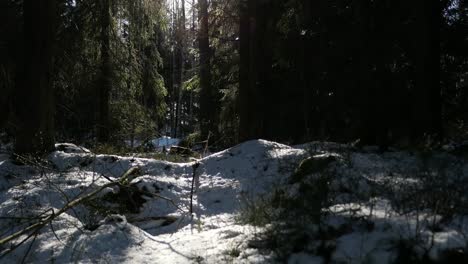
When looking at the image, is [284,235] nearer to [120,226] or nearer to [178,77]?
[120,226]

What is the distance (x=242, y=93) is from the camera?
35.3 ft

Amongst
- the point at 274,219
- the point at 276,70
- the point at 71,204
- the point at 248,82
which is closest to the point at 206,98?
the point at 276,70

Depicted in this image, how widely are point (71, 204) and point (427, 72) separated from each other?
24.9 feet

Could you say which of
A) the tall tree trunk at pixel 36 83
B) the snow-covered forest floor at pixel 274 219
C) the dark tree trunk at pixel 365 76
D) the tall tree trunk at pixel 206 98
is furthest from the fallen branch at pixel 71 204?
the tall tree trunk at pixel 206 98

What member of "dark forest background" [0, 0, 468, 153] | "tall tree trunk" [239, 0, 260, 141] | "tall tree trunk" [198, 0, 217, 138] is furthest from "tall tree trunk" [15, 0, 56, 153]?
"tall tree trunk" [198, 0, 217, 138]

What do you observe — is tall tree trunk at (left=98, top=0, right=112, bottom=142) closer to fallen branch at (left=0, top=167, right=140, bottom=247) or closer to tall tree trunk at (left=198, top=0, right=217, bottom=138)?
tall tree trunk at (left=198, top=0, right=217, bottom=138)

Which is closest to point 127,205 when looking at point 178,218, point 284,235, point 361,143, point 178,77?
point 178,218

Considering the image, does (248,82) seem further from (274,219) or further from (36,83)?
(274,219)

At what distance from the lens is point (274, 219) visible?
12.9 feet

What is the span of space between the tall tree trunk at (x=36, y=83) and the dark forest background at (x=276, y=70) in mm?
19

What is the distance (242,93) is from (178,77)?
78.8ft

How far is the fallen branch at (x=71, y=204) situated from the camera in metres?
3.86

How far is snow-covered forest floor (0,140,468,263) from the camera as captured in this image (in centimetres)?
332

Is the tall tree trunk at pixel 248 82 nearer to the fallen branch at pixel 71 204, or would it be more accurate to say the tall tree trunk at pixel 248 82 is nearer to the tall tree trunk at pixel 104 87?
the tall tree trunk at pixel 104 87
